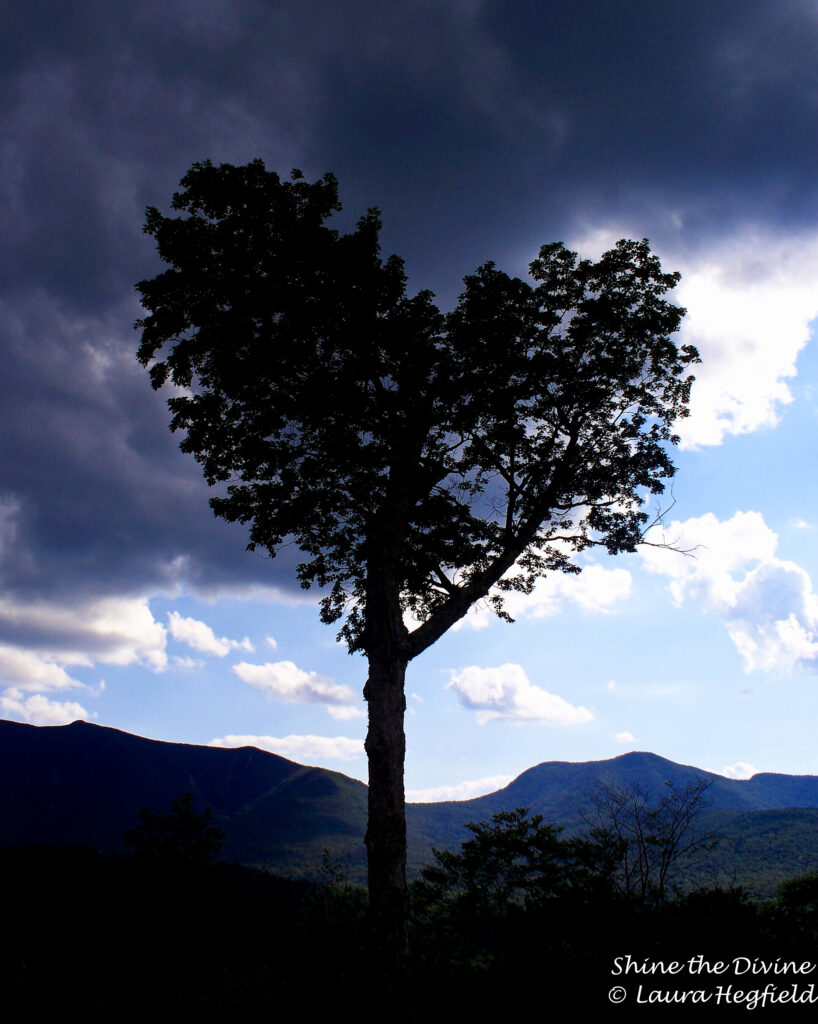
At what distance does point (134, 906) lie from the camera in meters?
41.2

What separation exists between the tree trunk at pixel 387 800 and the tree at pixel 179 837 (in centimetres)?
6233

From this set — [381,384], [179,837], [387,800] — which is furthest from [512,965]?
[179,837]

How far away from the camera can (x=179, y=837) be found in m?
65.0

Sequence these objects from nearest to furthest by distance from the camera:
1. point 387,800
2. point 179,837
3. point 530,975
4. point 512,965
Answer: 1. point 387,800
2. point 530,975
3. point 512,965
4. point 179,837

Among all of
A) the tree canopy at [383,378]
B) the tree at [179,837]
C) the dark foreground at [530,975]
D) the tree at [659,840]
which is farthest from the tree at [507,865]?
the tree at [179,837]

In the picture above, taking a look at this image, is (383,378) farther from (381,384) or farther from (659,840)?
(659,840)

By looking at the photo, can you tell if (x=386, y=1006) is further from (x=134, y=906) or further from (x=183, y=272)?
(x=134, y=906)

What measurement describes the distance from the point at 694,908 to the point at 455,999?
273 inches

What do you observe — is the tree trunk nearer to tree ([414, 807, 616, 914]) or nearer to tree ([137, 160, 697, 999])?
tree ([137, 160, 697, 999])

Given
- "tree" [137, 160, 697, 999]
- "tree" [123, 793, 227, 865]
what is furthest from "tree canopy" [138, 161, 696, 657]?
"tree" [123, 793, 227, 865]

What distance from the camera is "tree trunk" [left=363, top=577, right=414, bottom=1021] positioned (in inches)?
335

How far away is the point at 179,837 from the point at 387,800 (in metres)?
68.3

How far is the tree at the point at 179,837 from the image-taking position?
63125 mm

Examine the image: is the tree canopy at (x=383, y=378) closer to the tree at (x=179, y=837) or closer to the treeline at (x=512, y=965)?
the treeline at (x=512, y=965)
